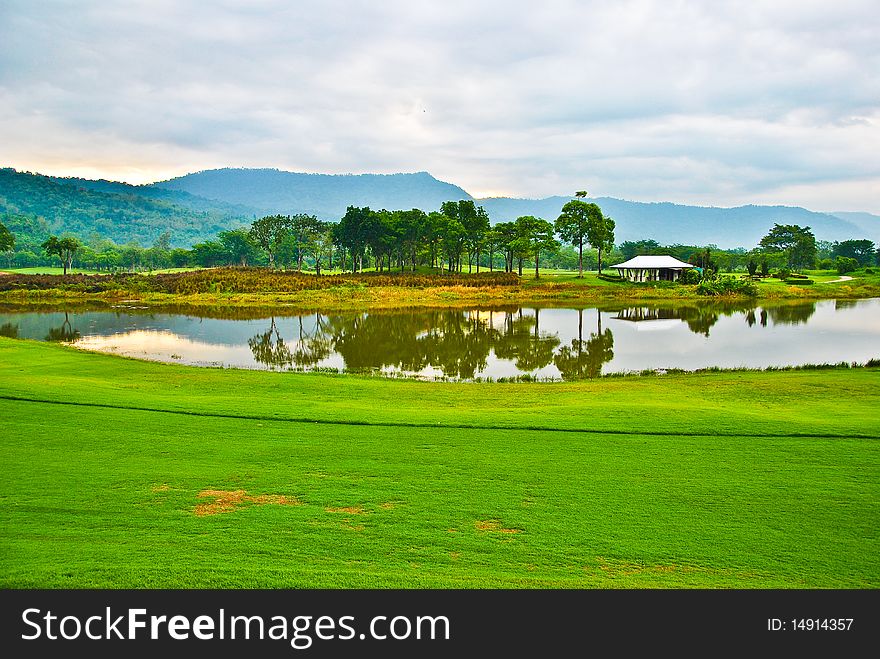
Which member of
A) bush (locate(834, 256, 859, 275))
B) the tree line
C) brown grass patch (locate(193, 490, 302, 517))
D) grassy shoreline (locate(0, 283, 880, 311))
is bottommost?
brown grass patch (locate(193, 490, 302, 517))

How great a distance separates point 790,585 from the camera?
6387 millimetres

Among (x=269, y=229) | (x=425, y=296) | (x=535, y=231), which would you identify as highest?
(x=269, y=229)

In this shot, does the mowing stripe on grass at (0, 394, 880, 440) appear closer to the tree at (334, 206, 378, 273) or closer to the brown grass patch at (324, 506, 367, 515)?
the brown grass patch at (324, 506, 367, 515)

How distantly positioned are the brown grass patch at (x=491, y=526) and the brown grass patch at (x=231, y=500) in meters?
2.62

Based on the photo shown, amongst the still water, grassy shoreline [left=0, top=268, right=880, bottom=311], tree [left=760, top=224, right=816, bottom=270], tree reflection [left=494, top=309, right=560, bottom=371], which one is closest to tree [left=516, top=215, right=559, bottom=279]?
grassy shoreline [left=0, top=268, right=880, bottom=311]

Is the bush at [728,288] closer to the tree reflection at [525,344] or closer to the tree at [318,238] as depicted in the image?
the tree reflection at [525,344]

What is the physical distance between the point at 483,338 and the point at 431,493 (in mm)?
27785

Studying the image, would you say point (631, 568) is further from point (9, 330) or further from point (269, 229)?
point (269, 229)

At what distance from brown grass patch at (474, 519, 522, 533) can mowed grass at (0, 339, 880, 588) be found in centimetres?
4

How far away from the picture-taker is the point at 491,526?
7914mm

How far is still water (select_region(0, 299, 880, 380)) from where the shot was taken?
27578 mm

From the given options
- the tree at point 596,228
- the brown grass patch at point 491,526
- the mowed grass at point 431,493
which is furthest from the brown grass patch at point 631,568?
the tree at point 596,228

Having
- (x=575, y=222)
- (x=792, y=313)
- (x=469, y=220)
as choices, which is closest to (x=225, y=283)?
Result: (x=469, y=220)
